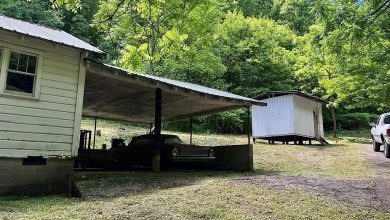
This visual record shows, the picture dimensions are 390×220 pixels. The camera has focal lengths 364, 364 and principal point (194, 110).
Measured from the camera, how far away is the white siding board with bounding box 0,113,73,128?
26.3 ft

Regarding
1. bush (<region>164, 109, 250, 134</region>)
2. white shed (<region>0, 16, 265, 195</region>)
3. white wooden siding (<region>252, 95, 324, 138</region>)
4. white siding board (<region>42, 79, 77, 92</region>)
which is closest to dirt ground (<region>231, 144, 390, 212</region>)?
white shed (<region>0, 16, 265, 195</region>)

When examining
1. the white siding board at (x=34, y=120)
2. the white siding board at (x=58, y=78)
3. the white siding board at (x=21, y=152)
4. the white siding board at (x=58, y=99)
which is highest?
the white siding board at (x=58, y=78)

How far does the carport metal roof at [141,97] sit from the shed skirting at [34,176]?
2.54m

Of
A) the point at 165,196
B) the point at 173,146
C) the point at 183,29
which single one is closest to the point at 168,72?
the point at 183,29

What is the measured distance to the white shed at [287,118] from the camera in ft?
69.9

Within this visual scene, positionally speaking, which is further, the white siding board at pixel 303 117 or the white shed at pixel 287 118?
the white siding board at pixel 303 117

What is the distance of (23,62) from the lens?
8391 millimetres

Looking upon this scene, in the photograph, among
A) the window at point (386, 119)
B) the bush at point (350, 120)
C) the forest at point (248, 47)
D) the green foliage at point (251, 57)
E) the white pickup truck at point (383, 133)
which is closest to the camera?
the forest at point (248, 47)

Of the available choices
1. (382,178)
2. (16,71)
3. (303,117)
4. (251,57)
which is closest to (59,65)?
(16,71)

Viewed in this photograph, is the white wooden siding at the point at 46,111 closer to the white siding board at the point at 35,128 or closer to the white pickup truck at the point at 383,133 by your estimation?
the white siding board at the point at 35,128

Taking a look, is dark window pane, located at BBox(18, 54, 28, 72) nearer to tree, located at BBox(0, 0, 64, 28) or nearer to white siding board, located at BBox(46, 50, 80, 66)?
white siding board, located at BBox(46, 50, 80, 66)

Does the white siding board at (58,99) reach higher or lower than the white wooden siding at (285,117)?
lower

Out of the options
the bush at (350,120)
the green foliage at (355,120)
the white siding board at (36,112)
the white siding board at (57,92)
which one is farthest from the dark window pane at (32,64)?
the green foliage at (355,120)

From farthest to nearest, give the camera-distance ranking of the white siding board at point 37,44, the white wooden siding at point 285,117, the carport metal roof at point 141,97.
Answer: the white wooden siding at point 285,117, the carport metal roof at point 141,97, the white siding board at point 37,44
